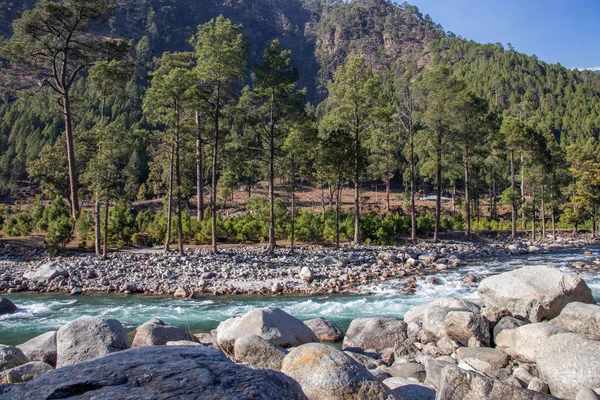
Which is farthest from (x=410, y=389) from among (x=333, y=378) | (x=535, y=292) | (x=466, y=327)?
(x=535, y=292)

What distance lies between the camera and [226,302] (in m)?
14.1

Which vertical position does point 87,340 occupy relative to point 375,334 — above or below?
above

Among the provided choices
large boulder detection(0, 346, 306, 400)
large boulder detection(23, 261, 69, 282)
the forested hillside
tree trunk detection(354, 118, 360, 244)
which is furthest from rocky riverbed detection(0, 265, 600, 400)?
tree trunk detection(354, 118, 360, 244)

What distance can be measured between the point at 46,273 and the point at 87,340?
1113cm

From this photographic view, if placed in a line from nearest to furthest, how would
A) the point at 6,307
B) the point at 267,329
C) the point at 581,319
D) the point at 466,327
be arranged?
the point at 581,319, the point at 267,329, the point at 466,327, the point at 6,307

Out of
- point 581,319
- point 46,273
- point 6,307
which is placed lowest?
point 6,307

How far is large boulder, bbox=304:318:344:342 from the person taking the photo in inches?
392

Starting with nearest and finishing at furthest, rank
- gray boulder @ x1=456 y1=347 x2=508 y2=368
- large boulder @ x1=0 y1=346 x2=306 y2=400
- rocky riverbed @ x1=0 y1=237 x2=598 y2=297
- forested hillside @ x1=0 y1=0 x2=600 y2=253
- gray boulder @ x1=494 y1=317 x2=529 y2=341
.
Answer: large boulder @ x1=0 y1=346 x2=306 y2=400, gray boulder @ x1=456 y1=347 x2=508 y2=368, gray boulder @ x1=494 y1=317 x2=529 y2=341, rocky riverbed @ x1=0 y1=237 x2=598 y2=297, forested hillside @ x1=0 y1=0 x2=600 y2=253

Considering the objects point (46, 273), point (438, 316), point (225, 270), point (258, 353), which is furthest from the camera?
point (225, 270)

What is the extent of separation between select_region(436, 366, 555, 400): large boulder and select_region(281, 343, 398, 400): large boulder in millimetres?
681

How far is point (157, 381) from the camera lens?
2.82 m

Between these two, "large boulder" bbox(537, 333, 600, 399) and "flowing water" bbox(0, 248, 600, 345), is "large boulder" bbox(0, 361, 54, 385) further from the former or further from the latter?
"large boulder" bbox(537, 333, 600, 399)

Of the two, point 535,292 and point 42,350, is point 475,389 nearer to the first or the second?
point 535,292

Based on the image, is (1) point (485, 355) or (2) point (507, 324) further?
(2) point (507, 324)
